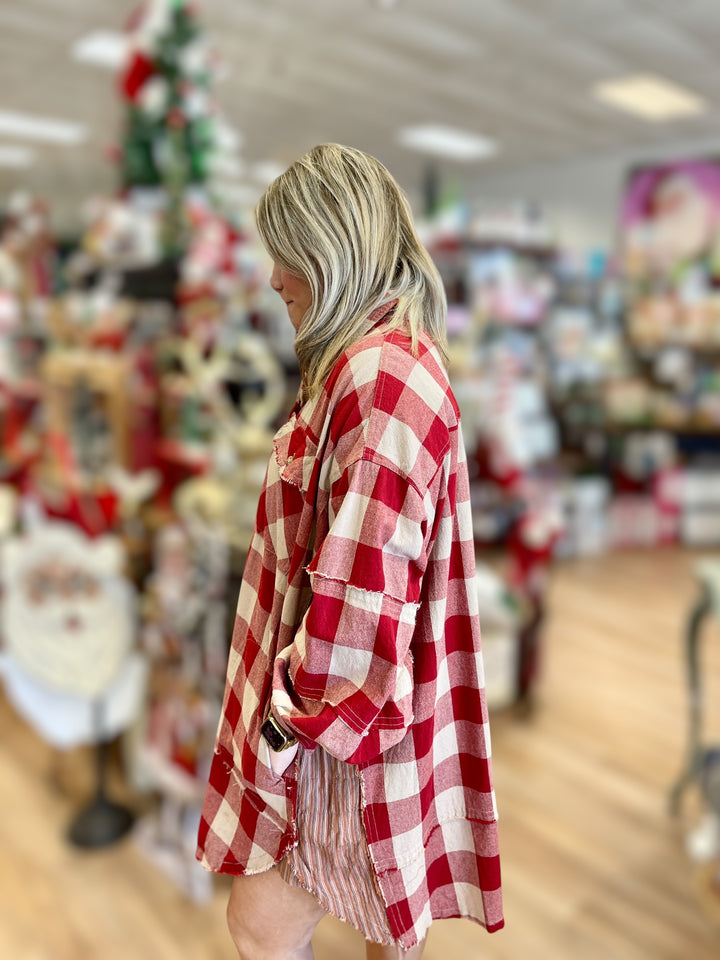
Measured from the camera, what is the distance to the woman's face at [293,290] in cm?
63

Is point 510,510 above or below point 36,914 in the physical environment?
above

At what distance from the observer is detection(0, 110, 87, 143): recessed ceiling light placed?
275 inches

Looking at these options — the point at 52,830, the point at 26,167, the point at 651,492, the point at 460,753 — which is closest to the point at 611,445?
the point at 651,492

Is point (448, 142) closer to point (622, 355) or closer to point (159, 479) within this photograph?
point (622, 355)

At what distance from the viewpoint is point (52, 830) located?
2.40 metres

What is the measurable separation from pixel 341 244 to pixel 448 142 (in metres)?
7.40

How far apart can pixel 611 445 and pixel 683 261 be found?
163 cm

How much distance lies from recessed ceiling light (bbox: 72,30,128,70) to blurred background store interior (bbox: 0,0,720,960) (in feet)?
0.09

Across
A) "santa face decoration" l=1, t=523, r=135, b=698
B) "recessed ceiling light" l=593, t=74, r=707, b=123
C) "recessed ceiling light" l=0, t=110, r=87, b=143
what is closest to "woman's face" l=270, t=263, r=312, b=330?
"santa face decoration" l=1, t=523, r=135, b=698

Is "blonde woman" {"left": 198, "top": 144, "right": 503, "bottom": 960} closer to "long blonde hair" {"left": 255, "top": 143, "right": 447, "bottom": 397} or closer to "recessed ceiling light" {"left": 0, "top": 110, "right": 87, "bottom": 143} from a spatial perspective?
"long blonde hair" {"left": 255, "top": 143, "right": 447, "bottom": 397}

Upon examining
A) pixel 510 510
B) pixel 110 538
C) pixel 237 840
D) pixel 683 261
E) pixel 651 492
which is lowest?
pixel 651 492

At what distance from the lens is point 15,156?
903 cm

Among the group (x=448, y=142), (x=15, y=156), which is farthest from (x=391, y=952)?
(x=15, y=156)

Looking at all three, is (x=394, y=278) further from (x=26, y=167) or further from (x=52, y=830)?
(x=26, y=167)
